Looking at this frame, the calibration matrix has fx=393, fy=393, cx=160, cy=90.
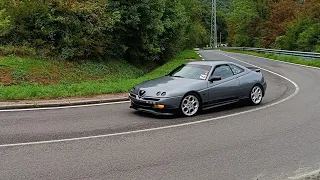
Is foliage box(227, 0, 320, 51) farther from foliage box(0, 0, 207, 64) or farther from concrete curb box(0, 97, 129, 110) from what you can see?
concrete curb box(0, 97, 129, 110)

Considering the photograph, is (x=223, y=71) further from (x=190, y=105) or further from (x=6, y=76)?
(x=6, y=76)

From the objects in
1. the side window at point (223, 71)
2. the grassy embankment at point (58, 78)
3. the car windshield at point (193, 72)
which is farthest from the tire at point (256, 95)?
the grassy embankment at point (58, 78)

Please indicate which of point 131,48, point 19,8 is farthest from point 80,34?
point 131,48

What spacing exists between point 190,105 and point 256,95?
2799 mm

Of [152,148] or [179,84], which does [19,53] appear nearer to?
[179,84]

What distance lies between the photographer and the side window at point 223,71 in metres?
11.2

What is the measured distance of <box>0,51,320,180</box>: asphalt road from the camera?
593 centimetres

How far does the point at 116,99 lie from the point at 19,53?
7.82 meters

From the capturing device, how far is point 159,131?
852 centimetres

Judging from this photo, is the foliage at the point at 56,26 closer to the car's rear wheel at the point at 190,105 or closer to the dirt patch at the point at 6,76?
the dirt patch at the point at 6,76

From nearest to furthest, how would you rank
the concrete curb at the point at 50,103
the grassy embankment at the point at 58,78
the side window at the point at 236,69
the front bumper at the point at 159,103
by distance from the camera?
the front bumper at the point at 159,103 → the concrete curb at the point at 50,103 → the side window at the point at 236,69 → the grassy embankment at the point at 58,78

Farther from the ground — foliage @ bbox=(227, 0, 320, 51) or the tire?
foliage @ bbox=(227, 0, 320, 51)

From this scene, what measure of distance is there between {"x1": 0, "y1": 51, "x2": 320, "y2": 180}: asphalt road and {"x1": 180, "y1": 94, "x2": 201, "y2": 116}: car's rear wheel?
11.1 inches

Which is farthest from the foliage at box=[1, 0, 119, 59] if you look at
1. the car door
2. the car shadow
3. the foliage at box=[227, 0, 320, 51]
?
the foliage at box=[227, 0, 320, 51]
